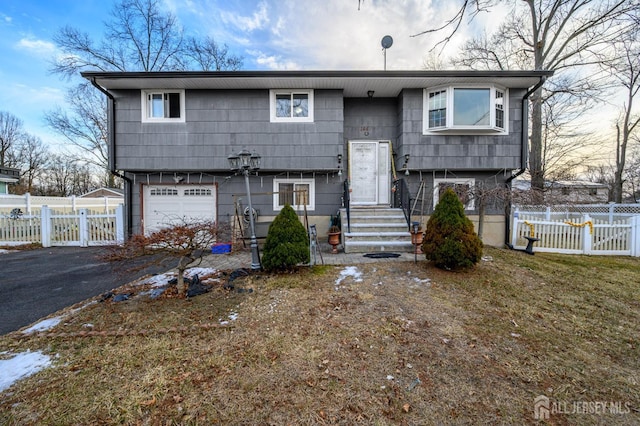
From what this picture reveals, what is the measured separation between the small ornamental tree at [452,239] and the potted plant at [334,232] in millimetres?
2372

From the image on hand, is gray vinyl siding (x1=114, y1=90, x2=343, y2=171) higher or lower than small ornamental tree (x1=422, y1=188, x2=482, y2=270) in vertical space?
higher

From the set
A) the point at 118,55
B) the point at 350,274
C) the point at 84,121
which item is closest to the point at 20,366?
the point at 350,274

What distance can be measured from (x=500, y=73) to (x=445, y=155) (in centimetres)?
258

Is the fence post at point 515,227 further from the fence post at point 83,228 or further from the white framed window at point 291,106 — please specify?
the fence post at point 83,228

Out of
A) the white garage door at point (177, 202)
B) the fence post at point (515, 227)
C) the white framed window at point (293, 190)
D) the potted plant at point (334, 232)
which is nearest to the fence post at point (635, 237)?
the fence post at point (515, 227)

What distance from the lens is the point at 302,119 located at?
7.90m

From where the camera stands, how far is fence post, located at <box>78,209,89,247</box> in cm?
812

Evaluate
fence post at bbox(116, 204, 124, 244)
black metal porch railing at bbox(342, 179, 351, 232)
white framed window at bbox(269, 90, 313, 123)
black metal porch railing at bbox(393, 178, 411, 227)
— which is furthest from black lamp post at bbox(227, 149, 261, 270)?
fence post at bbox(116, 204, 124, 244)

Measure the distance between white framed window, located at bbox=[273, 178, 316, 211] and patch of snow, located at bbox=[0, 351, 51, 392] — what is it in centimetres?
617

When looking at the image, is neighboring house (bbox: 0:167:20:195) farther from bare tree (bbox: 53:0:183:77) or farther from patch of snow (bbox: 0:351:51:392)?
patch of snow (bbox: 0:351:51:392)

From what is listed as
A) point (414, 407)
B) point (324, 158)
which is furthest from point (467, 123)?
point (414, 407)

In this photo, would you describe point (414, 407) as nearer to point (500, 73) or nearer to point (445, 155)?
point (445, 155)

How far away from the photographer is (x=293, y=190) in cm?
841

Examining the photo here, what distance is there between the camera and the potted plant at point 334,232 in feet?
22.0
